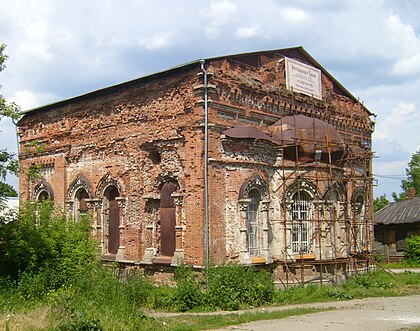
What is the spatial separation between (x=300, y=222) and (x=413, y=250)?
1370 cm

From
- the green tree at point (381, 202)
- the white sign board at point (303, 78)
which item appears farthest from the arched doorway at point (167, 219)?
the green tree at point (381, 202)

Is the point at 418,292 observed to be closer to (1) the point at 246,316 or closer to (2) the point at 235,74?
(1) the point at 246,316

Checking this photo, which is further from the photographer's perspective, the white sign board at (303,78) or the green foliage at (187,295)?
the white sign board at (303,78)

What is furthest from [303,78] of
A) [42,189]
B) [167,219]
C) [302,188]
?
[42,189]

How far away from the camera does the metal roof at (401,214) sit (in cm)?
3137

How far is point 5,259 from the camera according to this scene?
51.7 feet

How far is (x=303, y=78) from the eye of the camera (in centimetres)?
2080

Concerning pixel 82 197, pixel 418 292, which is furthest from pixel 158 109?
pixel 418 292

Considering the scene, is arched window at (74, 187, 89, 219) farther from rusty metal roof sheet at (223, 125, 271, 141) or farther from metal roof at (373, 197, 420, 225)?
metal roof at (373, 197, 420, 225)

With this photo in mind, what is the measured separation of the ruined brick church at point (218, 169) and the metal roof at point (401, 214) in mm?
10760

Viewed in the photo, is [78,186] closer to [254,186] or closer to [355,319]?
[254,186]

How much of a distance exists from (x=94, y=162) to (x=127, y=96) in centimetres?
294

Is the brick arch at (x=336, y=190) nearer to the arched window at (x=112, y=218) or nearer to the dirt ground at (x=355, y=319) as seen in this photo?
the dirt ground at (x=355, y=319)

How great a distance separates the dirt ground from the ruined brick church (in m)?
3.19
